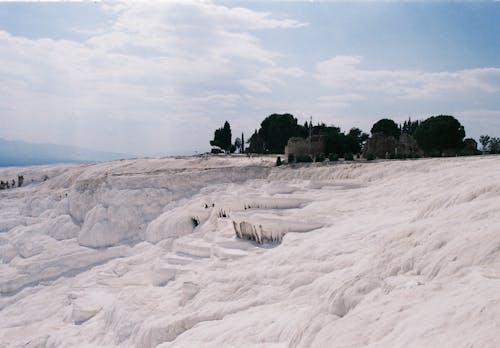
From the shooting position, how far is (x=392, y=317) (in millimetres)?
5625

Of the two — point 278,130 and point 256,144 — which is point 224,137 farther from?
point 278,130

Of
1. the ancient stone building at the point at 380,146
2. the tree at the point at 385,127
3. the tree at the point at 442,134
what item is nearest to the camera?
the tree at the point at 442,134

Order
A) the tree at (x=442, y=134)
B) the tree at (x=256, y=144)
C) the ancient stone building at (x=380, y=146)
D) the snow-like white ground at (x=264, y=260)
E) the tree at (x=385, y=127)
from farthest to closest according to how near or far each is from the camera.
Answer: the tree at (x=256, y=144), the tree at (x=385, y=127), the ancient stone building at (x=380, y=146), the tree at (x=442, y=134), the snow-like white ground at (x=264, y=260)

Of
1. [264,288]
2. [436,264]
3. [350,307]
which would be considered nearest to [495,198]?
[436,264]

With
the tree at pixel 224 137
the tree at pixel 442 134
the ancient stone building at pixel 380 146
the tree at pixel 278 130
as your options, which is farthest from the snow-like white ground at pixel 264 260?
the tree at pixel 224 137

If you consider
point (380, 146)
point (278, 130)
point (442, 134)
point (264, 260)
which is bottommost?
point (264, 260)

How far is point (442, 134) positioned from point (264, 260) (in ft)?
67.5

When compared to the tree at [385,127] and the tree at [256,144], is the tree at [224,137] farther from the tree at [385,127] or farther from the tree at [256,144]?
the tree at [385,127]

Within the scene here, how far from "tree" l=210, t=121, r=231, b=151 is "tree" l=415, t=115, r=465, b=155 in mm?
21174

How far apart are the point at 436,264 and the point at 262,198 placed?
10.8m

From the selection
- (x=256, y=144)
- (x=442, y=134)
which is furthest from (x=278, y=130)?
(x=442, y=134)

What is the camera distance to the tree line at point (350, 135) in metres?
27.8

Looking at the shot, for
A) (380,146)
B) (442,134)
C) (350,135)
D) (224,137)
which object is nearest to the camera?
(442,134)

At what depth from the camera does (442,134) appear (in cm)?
2773
